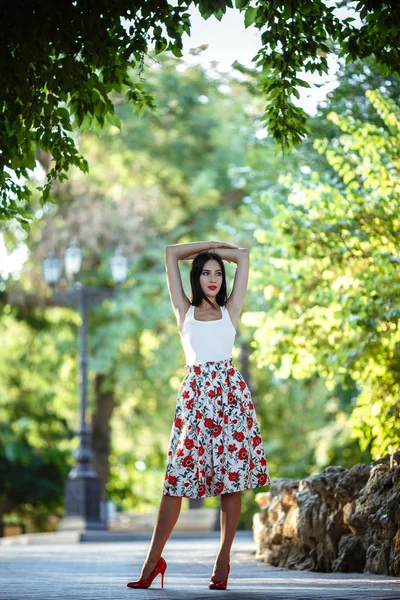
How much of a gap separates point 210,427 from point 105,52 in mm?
2713

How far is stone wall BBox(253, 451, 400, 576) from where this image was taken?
346 inches

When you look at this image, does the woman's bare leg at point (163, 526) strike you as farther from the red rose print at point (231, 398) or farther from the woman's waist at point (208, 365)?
the woman's waist at point (208, 365)

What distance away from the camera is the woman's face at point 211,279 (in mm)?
7578

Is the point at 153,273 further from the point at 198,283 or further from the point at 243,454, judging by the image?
the point at 243,454

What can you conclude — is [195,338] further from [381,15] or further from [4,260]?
[4,260]

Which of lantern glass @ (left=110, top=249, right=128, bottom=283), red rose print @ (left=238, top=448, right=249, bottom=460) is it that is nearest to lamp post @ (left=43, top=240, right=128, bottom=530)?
lantern glass @ (left=110, top=249, right=128, bottom=283)

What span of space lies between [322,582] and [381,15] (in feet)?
13.0

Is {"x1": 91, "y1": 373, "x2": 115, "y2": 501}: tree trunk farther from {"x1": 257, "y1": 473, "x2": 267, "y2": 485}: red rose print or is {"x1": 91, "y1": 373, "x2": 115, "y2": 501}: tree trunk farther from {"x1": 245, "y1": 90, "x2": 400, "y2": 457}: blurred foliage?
{"x1": 257, "y1": 473, "x2": 267, "y2": 485}: red rose print

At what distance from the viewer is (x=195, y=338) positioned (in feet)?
24.4

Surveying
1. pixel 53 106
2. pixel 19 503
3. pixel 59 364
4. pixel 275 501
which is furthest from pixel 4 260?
pixel 53 106

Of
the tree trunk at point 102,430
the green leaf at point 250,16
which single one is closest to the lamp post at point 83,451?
the tree trunk at point 102,430

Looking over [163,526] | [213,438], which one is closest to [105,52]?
[213,438]

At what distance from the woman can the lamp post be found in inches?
658

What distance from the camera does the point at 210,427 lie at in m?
7.36
